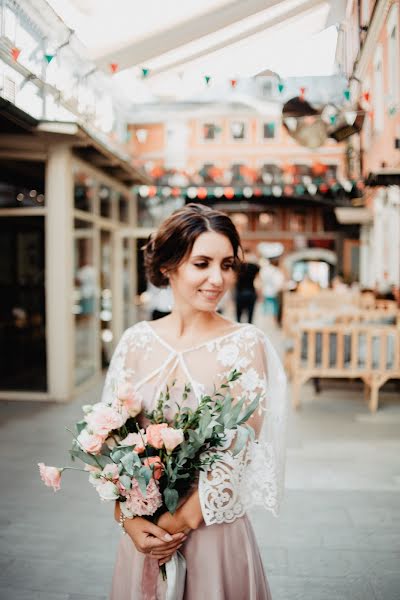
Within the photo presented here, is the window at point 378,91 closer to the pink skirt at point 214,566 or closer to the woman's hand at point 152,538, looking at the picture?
the pink skirt at point 214,566

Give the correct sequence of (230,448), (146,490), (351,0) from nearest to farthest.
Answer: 1. (146,490)
2. (230,448)
3. (351,0)

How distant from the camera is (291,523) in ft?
11.6

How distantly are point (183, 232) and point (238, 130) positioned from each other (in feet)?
73.8

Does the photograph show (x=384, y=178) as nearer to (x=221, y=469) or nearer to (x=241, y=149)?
(x=221, y=469)

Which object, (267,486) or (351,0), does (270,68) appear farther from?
(267,486)

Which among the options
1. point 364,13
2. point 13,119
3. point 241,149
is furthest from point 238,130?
point 13,119

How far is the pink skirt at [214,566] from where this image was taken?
161 centimetres

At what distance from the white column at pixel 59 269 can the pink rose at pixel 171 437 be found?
5621 millimetres

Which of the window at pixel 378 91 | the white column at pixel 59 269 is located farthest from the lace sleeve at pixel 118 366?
the window at pixel 378 91

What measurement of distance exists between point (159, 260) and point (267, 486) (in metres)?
0.75

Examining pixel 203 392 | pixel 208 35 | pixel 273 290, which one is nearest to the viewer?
pixel 203 392

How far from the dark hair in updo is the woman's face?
2cm

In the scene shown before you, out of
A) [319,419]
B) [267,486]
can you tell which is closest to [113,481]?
[267,486]

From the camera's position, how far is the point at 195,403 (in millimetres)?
1593
